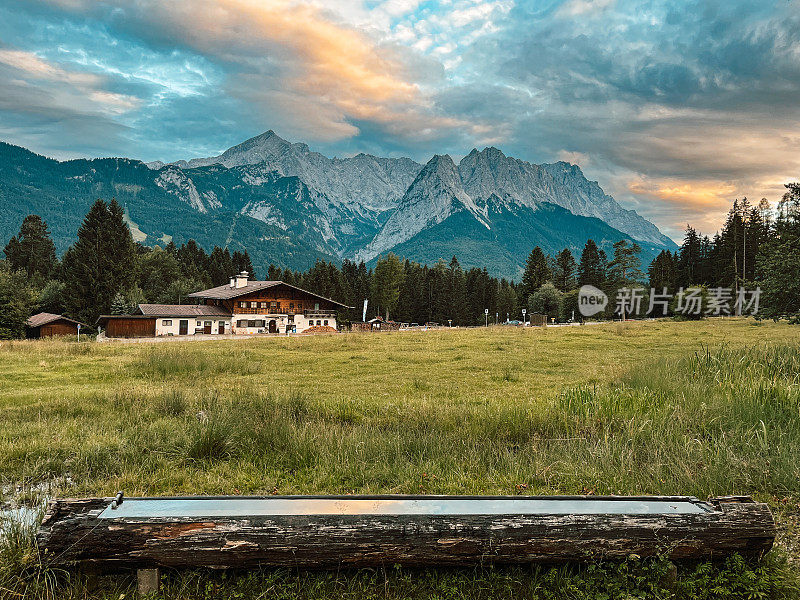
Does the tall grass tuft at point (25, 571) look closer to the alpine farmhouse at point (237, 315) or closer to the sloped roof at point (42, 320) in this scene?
the alpine farmhouse at point (237, 315)

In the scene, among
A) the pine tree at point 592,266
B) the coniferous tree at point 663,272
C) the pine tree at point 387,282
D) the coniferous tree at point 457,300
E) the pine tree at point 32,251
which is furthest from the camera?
the pine tree at point 387,282

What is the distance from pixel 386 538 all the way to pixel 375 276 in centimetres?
9443

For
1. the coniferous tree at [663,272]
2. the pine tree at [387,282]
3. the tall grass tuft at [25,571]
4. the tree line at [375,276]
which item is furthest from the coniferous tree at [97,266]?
the coniferous tree at [663,272]

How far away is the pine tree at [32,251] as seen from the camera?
81500mm

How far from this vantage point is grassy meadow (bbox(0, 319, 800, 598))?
414 centimetres

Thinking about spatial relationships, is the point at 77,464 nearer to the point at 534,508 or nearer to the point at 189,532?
the point at 189,532

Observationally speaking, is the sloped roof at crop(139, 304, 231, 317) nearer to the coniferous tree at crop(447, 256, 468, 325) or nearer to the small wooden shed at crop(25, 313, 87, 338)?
the small wooden shed at crop(25, 313, 87, 338)

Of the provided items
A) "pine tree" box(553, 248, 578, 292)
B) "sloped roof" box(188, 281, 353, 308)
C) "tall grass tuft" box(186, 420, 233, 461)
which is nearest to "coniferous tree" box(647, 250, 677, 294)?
"pine tree" box(553, 248, 578, 292)

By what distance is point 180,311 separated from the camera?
58.7 m

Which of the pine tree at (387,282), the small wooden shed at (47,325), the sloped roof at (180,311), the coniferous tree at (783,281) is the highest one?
the pine tree at (387,282)

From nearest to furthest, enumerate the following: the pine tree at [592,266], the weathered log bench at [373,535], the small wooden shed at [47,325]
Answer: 1. the weathered log bench at [373,535]
2. the small wooden shed at [47,325]
3. the pine tree at [592,266]

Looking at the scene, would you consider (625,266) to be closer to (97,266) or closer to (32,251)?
(97,266)

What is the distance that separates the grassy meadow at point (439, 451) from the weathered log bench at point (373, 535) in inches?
8.0

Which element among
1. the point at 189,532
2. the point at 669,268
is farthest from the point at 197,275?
the point at 189,532
